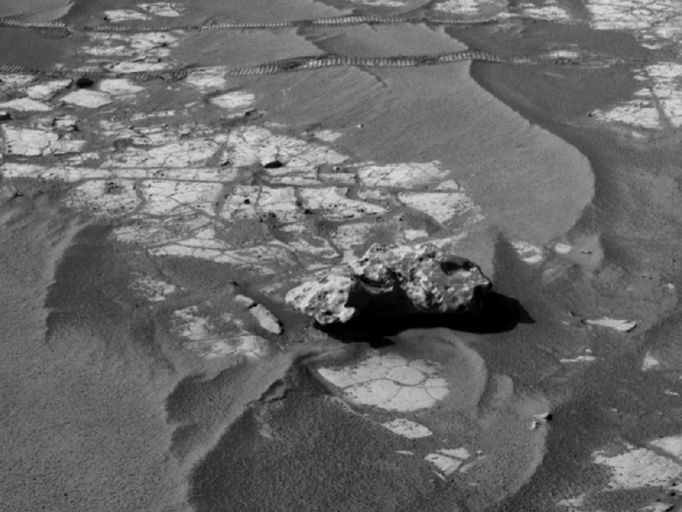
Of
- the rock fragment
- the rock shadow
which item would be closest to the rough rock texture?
the rock shadow

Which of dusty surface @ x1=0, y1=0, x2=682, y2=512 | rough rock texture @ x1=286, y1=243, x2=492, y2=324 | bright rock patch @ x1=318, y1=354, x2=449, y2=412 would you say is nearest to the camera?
dusty surface @ x1=0, y1=0, x2=682, y2=512

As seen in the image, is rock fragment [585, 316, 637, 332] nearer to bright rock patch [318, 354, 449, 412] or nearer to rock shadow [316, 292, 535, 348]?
rock shadow [316, 292, 535, 348]

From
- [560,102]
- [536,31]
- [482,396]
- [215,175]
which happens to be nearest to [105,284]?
[215,175]

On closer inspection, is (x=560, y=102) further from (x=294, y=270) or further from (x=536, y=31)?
(x=294, y=270)


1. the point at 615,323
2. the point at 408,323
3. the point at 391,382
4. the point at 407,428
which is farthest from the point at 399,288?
the point at 615,323

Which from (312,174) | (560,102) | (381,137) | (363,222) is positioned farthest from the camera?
(560,102)

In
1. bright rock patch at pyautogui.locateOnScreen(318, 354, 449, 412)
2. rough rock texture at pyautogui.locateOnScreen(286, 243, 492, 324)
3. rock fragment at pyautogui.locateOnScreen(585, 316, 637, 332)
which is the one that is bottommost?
rock fragment at pyautogui.locateOnScreen(585, 316, 637, 332)
